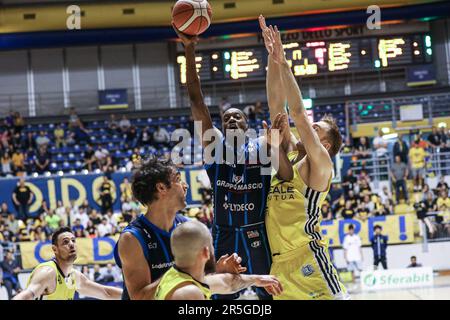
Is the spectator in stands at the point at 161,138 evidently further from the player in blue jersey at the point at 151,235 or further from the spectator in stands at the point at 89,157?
the player in blue jersey at the point at 151,235

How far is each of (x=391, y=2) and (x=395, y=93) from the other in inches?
112

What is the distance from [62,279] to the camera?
Answer: 5832 mm

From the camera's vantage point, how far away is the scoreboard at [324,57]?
2081cm

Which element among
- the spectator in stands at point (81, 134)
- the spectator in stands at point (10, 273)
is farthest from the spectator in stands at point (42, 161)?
the spectator in stands at point (10, 273)

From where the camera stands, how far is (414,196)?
60.0ft

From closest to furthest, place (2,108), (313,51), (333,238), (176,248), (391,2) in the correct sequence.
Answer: (176,248)
(333,238)
(313,51)
(391,2)
(2,108)

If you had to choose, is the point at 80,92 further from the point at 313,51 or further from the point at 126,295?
the point at 126,295

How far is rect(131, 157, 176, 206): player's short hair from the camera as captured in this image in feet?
14.8

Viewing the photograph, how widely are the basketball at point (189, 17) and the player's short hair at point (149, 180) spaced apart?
151 cm

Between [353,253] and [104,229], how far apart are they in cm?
564

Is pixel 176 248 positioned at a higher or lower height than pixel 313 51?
lower

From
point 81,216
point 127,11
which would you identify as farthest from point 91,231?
point 127,11

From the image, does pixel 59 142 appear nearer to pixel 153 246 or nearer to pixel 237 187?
pixel 237 187
